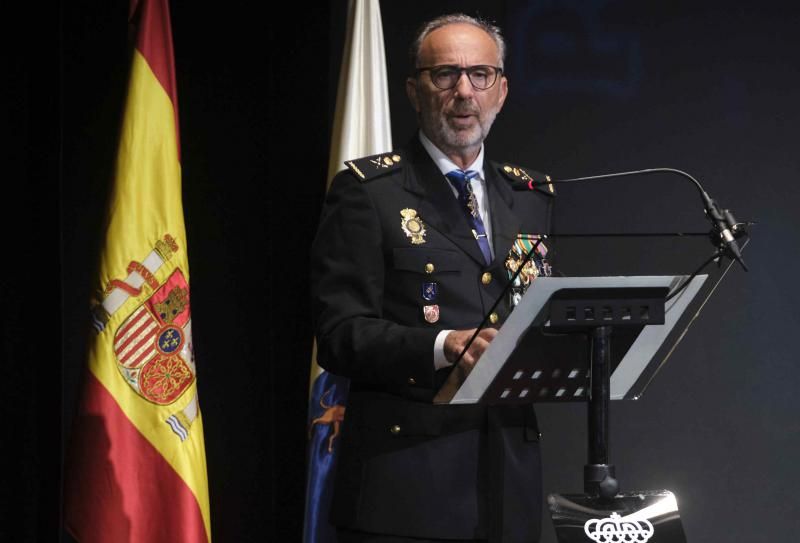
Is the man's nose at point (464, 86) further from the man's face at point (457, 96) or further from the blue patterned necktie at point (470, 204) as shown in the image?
the blue patterned necktie at point (470, 204)

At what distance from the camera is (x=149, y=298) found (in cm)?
283

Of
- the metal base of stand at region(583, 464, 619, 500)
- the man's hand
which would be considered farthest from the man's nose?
the metal base of stand at region(583, 464, 619, 500)

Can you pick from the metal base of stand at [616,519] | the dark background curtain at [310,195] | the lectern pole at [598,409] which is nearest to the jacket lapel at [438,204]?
the lectern pole at [598,409]

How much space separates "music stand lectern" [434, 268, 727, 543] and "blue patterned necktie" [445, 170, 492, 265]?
47 centimetres

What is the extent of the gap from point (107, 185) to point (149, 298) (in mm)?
407

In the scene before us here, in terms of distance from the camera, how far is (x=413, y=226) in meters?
2.18

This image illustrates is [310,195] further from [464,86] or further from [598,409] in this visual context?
[598,409]

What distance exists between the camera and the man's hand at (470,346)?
1.68m

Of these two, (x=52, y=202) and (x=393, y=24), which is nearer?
(x=52, y=202)

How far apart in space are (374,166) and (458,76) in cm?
25

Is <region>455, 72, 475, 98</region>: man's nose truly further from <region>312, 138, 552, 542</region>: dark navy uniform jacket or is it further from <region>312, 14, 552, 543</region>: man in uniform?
<region>312, 138, 552, 542</region>: dark navy uniform jacket

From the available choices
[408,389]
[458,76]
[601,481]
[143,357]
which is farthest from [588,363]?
[143,357]

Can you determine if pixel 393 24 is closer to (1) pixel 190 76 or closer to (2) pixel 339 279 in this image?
(1) pixel 190 76

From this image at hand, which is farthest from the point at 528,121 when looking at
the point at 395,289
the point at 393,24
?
the point at 395,289
